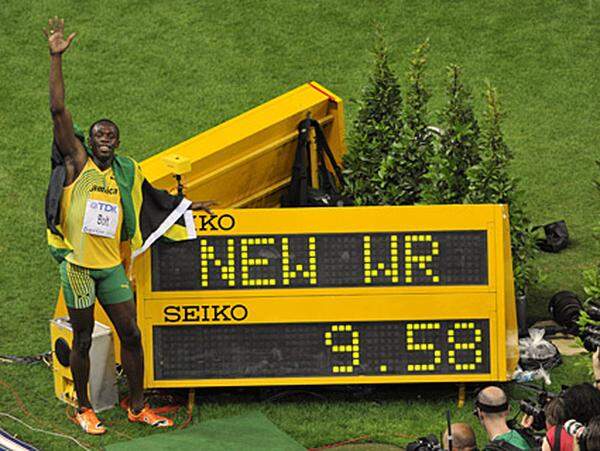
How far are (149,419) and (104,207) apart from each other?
5.36 ft

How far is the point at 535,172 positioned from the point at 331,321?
5.70 metres

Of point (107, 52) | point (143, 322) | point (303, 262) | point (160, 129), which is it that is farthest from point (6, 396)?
point (107, 52)

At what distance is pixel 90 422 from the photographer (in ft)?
40.5

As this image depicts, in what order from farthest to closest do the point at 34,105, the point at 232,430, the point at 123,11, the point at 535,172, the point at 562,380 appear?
the point at 123,11, the point at 34,105, the point at 535,172, the point at 562,380, the point at 232,430

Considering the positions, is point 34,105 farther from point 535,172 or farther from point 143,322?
point 143,322

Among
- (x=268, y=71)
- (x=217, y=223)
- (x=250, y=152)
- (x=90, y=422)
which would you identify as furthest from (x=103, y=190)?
(x=268, y=71)

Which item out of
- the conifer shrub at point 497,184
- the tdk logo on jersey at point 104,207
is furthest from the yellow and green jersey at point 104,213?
the conifer shrub at point 497,184

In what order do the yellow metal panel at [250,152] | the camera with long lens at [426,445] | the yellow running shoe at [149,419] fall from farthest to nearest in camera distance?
the yellow metal panel at [250,152], the yellow running shoe at [149,419], the camera with long lens at [426,445]

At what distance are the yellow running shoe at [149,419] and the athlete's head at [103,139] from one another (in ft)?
6.23

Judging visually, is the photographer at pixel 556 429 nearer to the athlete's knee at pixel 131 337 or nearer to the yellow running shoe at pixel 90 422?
the athlete's knee at pixel 131 337

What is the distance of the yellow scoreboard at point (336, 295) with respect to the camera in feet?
41.0

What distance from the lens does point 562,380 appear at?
43.1 feet

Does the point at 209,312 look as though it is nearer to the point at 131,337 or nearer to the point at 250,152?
the point at 131,337

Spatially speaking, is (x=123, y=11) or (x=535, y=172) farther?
(x=123, y=11)
